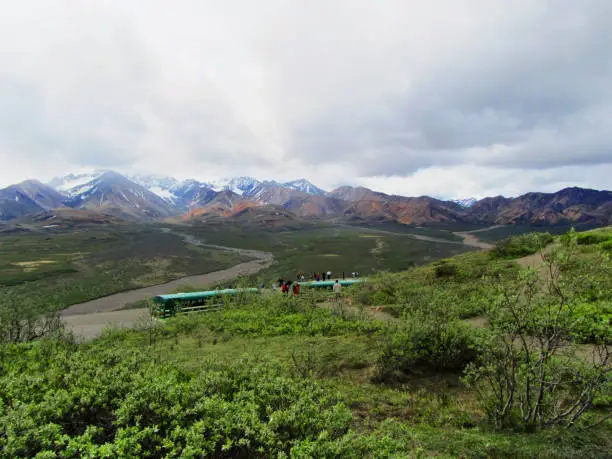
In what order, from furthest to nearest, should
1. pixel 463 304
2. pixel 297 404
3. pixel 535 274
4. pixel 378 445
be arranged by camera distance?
1. pixel 463 304
2. pixel 535 274
3. pixel 297 404
4. pixel 378 445

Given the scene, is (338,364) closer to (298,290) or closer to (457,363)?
(457,363)

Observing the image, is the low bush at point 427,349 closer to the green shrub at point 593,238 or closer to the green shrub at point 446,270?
the green shrub at point 446,270

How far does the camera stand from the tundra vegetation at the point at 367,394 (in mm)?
4867

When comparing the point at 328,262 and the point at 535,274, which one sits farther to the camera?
the point at 328,262

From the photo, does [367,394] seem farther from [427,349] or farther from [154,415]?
[154,415]

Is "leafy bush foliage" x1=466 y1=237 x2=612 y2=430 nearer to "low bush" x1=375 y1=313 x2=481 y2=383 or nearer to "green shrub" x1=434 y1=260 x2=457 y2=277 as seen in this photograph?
"low bush" x1=375 y1=313 x2=481 y2=383

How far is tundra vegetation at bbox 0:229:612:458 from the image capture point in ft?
16.0

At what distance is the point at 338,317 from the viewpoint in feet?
57.6

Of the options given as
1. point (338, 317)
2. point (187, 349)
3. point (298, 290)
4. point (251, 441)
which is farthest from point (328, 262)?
point (251, 441)

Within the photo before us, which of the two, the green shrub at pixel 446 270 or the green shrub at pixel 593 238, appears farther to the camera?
the green shrub at pixel 446 270

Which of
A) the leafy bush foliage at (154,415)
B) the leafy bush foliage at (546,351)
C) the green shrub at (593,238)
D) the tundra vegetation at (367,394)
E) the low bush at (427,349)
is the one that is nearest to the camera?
the leafy bush foliage at (154,415)

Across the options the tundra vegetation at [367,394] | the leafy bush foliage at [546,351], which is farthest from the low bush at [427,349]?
the leafy bush foliage at [546,351]

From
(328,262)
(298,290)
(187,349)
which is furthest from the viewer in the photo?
(328,262)

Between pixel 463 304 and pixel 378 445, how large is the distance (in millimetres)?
14465
